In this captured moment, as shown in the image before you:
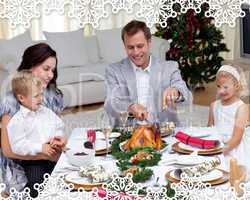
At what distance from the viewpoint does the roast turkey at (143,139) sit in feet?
3.46

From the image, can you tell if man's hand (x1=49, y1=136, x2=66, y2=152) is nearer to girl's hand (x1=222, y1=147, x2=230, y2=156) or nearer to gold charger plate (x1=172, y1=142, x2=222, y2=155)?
gold charger plate (x1=172, y1=142, x2=222, y2=155)

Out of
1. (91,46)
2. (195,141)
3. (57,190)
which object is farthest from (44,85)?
(91,46)

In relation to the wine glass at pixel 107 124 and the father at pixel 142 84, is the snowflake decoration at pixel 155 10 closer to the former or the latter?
the father at pixel 142 84

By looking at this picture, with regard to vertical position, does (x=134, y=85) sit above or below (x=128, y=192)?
above

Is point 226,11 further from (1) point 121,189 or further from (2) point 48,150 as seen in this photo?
(2) point 48,150

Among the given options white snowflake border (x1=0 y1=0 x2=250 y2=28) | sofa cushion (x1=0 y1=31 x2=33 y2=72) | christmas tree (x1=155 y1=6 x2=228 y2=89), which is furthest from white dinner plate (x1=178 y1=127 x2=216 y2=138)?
sofa cushion (x1=0 y1=31 x2=33 y2=72)

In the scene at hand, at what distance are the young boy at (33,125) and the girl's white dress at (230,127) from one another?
1.14ft

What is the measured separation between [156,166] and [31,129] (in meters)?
0.28

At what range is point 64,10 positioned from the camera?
32.6 inches

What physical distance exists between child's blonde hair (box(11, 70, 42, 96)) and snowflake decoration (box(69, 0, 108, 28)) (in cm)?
22

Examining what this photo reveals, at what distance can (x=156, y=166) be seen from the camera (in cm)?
100

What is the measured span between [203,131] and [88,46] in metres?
0.69

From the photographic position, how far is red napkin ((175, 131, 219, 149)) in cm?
107

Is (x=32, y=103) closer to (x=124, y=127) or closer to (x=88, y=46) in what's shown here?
(x=124, y=127)
